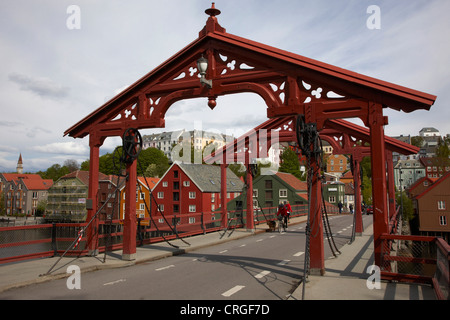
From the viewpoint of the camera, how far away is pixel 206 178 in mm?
59812

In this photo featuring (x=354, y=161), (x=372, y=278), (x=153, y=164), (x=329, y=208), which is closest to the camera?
(x=372, y=278)

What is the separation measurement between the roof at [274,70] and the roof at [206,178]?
45141mm

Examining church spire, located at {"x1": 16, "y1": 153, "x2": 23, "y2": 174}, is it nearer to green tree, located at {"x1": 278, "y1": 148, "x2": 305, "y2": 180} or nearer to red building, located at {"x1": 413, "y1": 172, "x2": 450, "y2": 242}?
green tree, located at {"x1": 278, "y1": 148, "x2": 305, "y2": 180}

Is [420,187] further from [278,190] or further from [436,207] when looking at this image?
[278,190]

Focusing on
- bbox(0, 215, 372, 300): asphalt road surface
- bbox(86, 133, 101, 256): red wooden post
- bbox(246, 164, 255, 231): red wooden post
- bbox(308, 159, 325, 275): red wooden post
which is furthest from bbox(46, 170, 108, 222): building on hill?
bbox(308, 159, 325, 275): red wooden post

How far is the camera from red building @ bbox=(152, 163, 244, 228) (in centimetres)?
5634

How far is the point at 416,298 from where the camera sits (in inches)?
247

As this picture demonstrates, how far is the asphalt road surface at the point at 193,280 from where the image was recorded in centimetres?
700

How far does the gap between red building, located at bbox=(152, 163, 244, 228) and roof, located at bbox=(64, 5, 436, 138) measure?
44.7 meters

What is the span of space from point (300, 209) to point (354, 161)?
16391mm

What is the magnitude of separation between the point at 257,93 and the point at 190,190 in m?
48.5

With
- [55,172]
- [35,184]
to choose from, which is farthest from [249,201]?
[55,172]

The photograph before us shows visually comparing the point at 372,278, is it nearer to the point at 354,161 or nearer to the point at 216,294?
the point at 216,294
